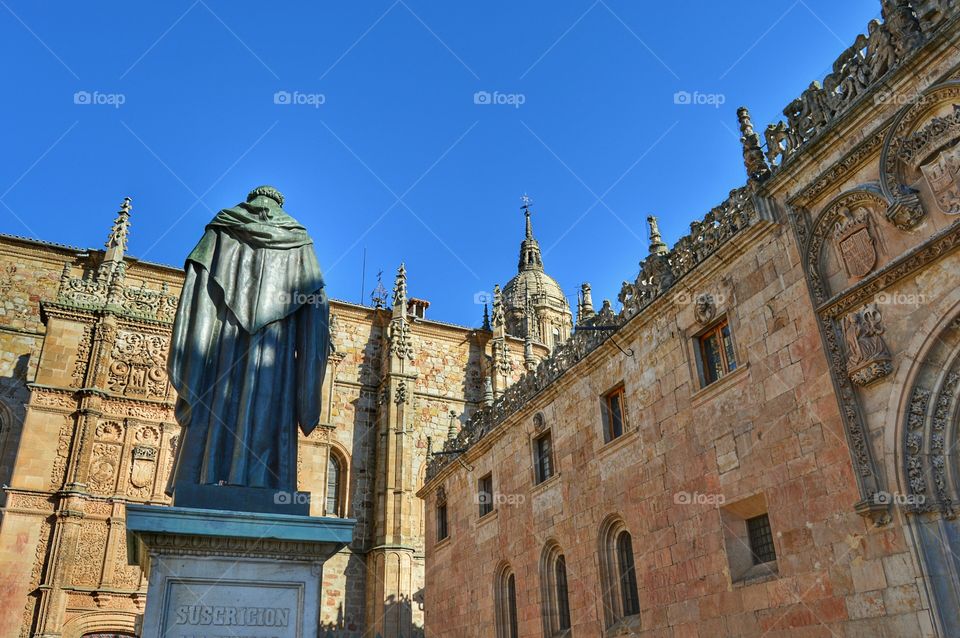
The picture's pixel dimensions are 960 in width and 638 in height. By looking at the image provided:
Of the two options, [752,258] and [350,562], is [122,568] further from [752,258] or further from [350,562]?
[752,258]

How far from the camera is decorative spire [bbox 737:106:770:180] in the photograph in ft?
40.2

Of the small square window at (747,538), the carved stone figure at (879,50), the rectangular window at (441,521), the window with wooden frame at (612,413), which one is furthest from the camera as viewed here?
the rectangular window at (441,521)

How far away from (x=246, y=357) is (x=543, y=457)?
40.2 ft

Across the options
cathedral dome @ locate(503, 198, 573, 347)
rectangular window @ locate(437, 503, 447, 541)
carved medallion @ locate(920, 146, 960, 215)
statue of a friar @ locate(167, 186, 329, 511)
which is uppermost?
→ cathedral dome @ locate(503, 198, 573, 347)

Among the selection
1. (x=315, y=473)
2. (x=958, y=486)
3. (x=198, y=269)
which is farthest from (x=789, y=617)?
(x=315, y=473)

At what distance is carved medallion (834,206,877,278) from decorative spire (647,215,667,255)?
439 cm

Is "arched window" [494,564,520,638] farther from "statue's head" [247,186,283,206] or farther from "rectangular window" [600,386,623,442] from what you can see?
"statue's head" [247,186,283,206]

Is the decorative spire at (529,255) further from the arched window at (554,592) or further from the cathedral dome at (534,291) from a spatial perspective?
the arched window at (554,592)

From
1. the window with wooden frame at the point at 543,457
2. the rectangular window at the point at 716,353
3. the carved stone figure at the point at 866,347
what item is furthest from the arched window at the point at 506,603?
the carved stone figure at the point at 866,347

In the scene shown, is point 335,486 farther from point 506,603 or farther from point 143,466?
point 506,603

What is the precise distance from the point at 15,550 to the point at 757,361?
2297cm

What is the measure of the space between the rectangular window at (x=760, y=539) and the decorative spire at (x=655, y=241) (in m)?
5.57

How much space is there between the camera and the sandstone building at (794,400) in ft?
29.6

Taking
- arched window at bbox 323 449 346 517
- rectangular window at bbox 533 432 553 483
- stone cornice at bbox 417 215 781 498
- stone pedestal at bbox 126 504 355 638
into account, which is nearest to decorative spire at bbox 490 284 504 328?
arched window at bbox 323 449 346 517
